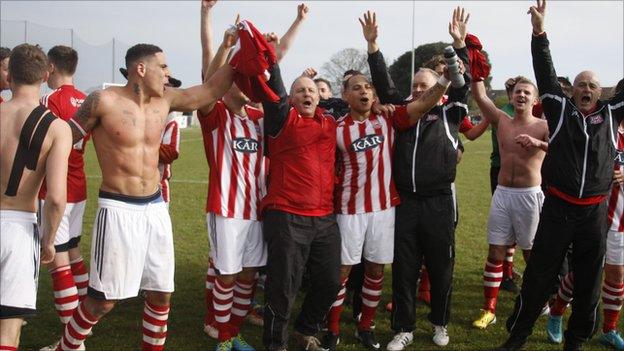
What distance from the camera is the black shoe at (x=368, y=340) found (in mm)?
5134

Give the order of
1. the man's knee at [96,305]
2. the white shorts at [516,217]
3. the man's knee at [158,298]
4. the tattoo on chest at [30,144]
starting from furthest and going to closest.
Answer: the white shorts at [516,217] < the man's knee at [158,298] < the man's knee at [96,305] < the tattoo on chest at [30,144]

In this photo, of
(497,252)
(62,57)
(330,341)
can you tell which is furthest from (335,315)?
(62,57)

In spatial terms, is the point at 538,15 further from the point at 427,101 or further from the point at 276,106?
the point at 276,106

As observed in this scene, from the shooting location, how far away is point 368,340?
5184 mm

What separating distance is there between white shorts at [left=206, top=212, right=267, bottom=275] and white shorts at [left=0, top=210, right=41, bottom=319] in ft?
4.82

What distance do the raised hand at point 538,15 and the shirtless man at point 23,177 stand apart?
3661mm

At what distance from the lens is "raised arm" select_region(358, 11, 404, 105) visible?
5.09 m

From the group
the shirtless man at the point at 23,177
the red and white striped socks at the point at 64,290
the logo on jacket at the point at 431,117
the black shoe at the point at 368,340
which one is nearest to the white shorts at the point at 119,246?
the shirtless man at the point at 23,177

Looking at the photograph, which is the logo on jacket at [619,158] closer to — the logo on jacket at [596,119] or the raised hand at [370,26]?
the logo on jacket at [596,119]

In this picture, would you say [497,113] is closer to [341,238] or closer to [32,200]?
[341,238]

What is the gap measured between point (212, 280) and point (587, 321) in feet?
11.2

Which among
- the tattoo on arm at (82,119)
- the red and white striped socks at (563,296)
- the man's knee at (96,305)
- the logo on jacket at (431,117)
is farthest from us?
the red and white striped socks at (563,296)

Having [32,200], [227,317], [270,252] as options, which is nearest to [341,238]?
[270,252]

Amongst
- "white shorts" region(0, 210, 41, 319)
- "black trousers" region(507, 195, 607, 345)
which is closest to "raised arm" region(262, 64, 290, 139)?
"white shorts" region(0, 210, 41, 319)
